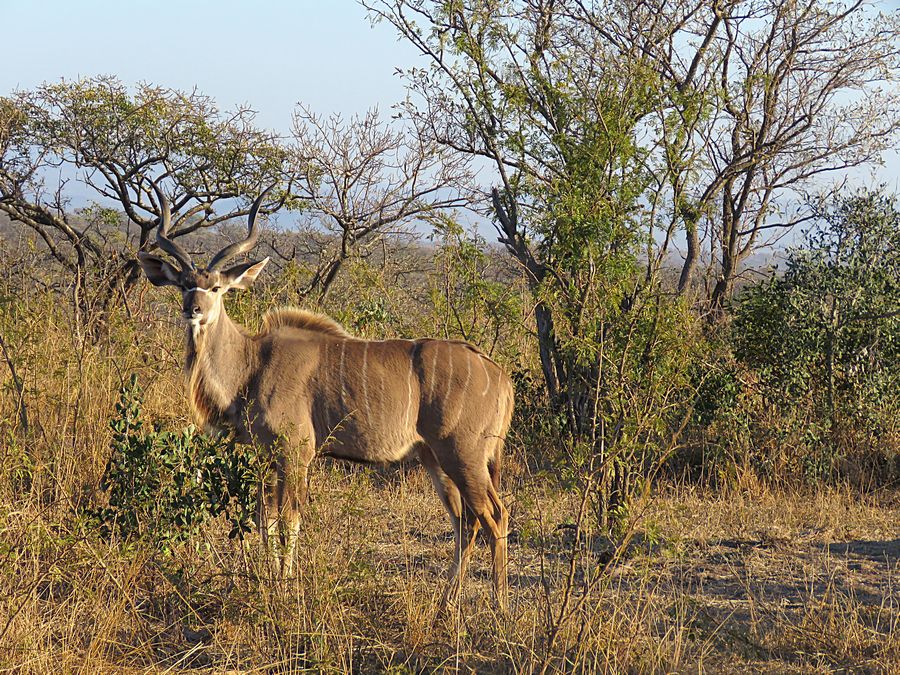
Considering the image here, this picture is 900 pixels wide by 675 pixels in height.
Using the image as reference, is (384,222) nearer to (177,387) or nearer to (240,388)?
(177,387)

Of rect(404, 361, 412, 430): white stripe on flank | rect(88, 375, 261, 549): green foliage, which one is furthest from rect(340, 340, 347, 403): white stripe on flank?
rect(88, 375, 261, 549): green foliage

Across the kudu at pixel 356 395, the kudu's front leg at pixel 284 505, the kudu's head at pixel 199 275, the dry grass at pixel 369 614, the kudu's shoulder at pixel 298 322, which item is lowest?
the dry grass at pixel 369 614

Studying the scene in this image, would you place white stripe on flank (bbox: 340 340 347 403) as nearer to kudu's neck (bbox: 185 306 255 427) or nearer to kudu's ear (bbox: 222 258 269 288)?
kudu's neck (bbox: 185 306 255 427)

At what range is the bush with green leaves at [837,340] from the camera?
5734 millimetres

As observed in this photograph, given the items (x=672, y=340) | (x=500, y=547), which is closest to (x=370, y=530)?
(x=500, y=547)

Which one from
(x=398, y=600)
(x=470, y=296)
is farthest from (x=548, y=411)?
(x=398, y=600)

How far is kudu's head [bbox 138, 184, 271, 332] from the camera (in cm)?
442

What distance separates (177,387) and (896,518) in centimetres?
442

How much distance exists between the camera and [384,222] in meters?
8.30

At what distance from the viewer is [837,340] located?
5.81m

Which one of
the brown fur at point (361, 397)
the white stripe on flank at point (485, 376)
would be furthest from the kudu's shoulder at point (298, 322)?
the white stripe on flank at point (485, 376)

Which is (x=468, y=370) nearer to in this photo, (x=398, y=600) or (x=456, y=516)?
(x=456, y=516)

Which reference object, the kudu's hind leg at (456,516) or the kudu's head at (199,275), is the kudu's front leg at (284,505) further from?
the kudu's head at (199,275)

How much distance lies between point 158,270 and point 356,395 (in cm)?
124
